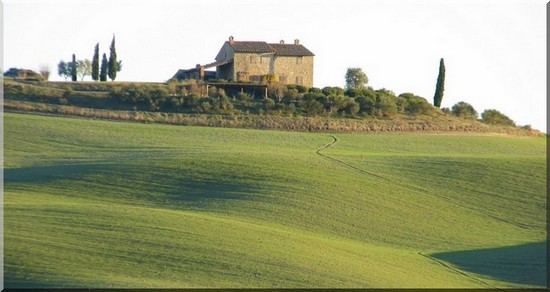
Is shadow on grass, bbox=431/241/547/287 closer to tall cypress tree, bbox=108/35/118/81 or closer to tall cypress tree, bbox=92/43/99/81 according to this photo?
tall cypress tree, bbox=108/35/118/81

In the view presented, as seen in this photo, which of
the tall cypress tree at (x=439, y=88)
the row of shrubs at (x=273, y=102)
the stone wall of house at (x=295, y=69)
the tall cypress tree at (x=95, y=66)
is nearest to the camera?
the row of shrubs at (x=273, y=102)

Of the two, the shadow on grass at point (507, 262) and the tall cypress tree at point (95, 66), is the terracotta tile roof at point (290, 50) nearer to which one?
the tall cypress tree at point (95, 66)

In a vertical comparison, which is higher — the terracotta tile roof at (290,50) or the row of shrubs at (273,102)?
the terracotta tile roof at (290,50)

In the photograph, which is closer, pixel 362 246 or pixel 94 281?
pixel 94 281

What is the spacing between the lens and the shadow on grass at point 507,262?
118 ft

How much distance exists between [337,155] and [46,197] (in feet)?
56.7

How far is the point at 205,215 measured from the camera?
39750 millimetres

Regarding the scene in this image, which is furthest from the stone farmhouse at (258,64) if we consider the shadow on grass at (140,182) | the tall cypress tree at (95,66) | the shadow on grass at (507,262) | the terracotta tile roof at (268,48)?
the shadow on grass at (507,262)

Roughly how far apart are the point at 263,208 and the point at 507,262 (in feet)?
31.8

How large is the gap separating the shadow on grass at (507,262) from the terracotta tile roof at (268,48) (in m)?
41.8

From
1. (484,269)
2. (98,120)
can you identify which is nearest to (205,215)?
(484,269)

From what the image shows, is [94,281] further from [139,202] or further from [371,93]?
[371,93]

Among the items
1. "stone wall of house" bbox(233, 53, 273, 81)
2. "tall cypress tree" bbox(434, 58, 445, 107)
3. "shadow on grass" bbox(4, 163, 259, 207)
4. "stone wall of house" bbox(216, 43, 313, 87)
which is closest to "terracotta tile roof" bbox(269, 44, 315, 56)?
"stone wall of house" bbox(216, 43, 313, 87)

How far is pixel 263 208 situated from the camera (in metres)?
42.1
